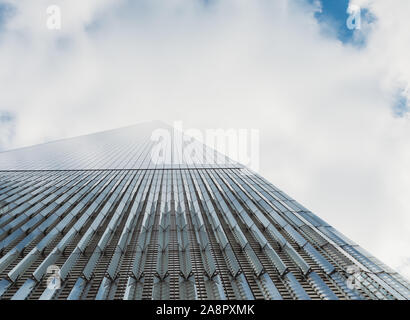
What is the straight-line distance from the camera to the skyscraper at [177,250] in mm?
8414

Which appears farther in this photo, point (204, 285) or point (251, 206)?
point (251, 206)

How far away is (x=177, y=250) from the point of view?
35.6ft

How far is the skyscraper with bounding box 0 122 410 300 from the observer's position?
841 centimetres

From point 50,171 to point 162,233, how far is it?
2497 centimetres

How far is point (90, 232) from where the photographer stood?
1230cm

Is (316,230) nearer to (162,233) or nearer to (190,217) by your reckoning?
(190,217)
